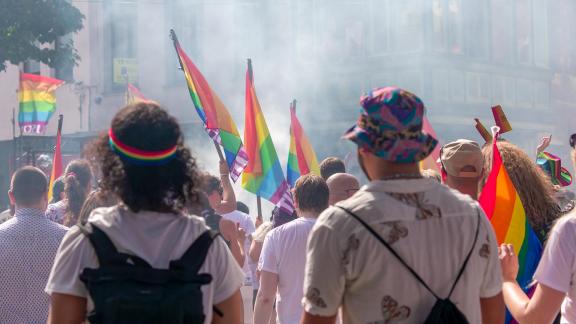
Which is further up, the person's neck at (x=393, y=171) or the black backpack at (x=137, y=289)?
the person's neck at (x=393, y=171)

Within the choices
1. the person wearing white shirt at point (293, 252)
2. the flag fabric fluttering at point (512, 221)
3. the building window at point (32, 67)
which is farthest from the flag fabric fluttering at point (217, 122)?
the building window at point (32, 67)

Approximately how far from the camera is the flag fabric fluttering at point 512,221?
4.39 meters

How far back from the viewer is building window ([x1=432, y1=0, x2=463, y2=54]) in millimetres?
25812

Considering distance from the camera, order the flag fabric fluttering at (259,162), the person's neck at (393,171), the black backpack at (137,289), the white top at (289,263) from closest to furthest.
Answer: the black backpack at (137,289), the person's neck at (393,171), the white top at (289,263), the flag fabric fluttering at (259,162)

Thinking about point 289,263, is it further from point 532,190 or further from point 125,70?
point 125,70

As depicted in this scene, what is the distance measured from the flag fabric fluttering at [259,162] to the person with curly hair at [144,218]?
644 centimetres

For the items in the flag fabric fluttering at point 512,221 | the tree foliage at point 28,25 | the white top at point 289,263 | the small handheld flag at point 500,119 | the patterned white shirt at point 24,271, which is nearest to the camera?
the flag fabric fluttering at point 512,221

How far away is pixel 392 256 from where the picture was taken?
10.2ft

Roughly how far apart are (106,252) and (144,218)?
0.17 m

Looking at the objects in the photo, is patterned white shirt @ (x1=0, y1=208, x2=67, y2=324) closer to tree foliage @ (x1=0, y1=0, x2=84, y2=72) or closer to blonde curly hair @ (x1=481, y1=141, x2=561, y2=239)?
blonde curly hair @ (x1=481, y1=141, x2=561, y2=239)

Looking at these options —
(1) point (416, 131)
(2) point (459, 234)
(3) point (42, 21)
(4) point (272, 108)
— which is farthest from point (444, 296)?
(4) point (272, 108)

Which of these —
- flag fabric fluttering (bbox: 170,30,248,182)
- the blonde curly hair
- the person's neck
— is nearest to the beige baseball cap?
the blonde curly hair

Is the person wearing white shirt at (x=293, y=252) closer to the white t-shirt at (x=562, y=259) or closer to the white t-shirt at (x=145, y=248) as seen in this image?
the white t-shirt at (x=562, y=259)

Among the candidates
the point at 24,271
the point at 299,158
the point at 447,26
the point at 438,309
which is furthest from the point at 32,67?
the point at 438,309
